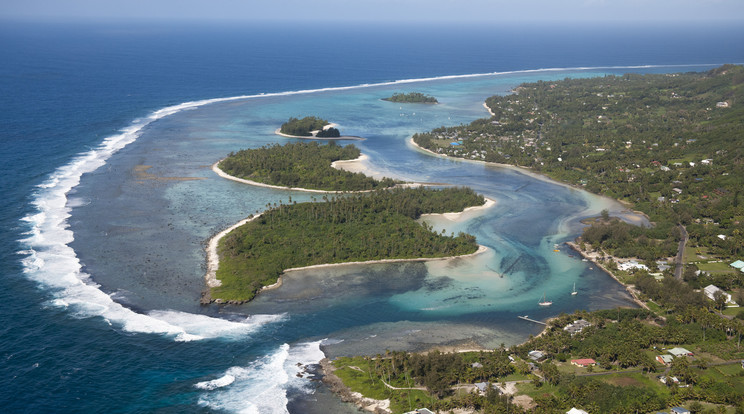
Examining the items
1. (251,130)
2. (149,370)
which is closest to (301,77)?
(251,130)

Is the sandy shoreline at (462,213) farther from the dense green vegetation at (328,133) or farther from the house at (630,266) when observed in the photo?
the dense green vegetation at (328,133)

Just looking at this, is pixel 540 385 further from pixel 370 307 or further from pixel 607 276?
pixel 607 276

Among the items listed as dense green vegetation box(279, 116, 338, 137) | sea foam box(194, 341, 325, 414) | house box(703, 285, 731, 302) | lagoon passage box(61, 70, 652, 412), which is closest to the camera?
sea foam box(194, 341, 325, 414)

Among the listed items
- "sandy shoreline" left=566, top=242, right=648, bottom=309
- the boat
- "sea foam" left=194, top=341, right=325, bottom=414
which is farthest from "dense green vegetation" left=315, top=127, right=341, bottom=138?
"sea foam" left=194, top=341, right=325, bottom=414

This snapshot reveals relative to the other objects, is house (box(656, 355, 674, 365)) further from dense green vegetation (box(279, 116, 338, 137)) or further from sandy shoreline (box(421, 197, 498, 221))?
dense green vegetation (box(279, 116, 338, 137))

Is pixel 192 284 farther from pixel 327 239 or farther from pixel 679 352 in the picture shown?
pixel 679 352

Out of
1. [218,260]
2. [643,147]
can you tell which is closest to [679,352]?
[218,260]
